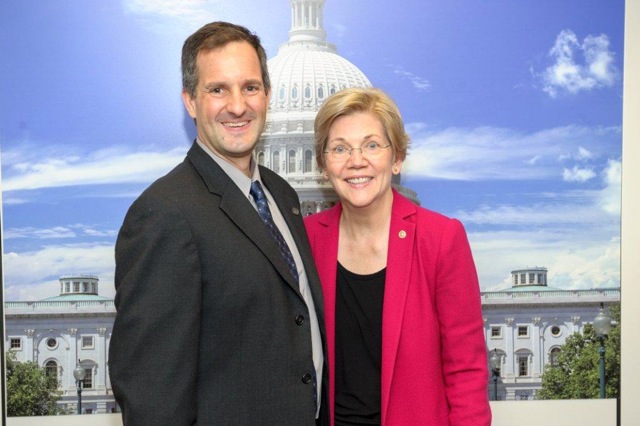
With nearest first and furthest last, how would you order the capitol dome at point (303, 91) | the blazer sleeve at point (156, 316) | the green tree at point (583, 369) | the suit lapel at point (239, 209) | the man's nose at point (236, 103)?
the blazer sleeve at point (156, 316) < the suit lapel at point (239, 209) < the man's nose at point (236, 103) < the capitol dome at point (303, 91) < the green tree at point (583, 369)

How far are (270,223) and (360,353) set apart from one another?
0.57 m

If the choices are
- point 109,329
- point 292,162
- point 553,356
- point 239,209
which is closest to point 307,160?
point 292,162

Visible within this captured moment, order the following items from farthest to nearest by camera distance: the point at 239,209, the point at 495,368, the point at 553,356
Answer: the point at 553,356, the point at 495,368, the point at 239,209

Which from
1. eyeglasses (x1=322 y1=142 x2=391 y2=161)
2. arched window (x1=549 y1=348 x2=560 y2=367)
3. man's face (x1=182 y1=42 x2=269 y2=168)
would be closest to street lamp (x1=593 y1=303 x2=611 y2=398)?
arched window (x1=549 y1=348 x2=560 y2=367)

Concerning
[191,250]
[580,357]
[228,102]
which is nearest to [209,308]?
[191,250]

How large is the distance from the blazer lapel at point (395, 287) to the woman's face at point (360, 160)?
137 millimetres

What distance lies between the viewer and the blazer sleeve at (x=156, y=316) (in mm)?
1839

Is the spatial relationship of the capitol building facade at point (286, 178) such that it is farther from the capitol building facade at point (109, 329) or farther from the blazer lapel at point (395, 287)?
the blazer lapel at point (395, 287)

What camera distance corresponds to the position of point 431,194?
152 inches

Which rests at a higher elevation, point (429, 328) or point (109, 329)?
point (429, 328)

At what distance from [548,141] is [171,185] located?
8.55 ft

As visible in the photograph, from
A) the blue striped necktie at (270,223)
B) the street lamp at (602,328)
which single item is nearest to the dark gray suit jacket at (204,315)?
the blue striped necktie at (270,223)

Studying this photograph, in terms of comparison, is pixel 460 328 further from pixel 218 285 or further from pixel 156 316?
pixel 156 316

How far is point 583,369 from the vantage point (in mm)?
4016
